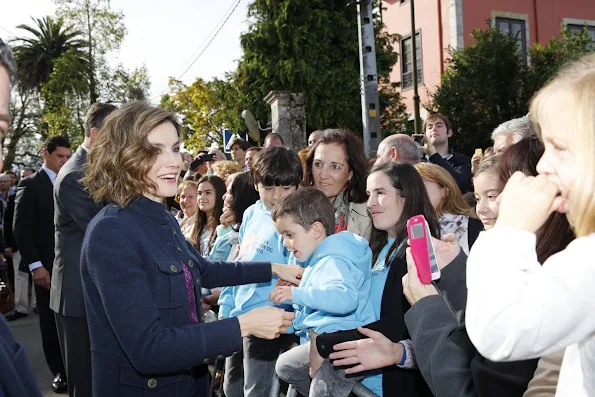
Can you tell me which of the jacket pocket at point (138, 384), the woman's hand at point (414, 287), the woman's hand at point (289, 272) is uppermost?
the woman's hand at point (414, 287)

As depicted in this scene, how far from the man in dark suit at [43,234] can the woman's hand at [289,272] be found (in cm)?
361

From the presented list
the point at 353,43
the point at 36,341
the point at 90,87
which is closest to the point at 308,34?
the point at 353,43

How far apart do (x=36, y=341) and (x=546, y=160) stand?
7.63m

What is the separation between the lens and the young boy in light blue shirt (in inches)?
107

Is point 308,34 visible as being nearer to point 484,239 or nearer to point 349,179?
point 349,179

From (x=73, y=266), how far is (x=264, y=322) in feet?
7.57

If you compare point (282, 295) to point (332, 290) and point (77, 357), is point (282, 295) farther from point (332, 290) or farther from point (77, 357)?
point (77, 357)

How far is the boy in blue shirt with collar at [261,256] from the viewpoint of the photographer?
3.73 m

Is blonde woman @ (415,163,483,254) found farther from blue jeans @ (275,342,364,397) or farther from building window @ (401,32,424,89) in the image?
building window @ (401,32,424,89)

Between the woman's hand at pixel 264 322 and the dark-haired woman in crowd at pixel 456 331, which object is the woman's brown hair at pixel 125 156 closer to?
the woman's hand at pixel 264 322

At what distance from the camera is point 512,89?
1972cm

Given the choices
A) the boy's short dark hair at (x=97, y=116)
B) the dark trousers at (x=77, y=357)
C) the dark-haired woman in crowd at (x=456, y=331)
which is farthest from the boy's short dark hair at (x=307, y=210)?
the boy's short dark hair at (x=97, y=116)

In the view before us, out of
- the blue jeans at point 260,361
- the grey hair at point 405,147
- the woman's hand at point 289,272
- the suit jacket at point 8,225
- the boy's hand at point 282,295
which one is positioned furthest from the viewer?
the suit jacket at point 8,225

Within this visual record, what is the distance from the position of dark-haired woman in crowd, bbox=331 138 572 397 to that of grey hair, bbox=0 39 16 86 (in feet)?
4.28
